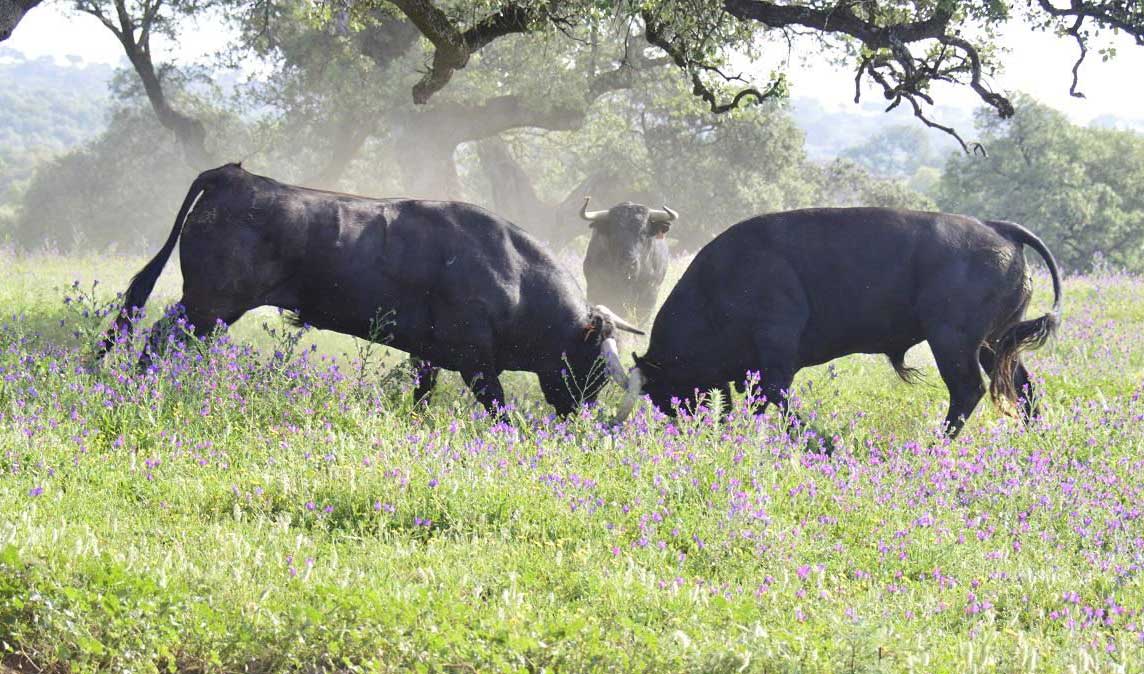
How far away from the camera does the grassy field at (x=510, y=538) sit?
4203 mm

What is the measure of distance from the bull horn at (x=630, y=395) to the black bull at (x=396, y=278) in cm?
24

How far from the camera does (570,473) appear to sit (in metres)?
6.32

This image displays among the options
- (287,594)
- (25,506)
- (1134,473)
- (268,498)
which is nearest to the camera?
(287,594)

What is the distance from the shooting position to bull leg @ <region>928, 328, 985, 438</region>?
909cm

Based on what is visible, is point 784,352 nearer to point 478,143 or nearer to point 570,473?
point 570,473

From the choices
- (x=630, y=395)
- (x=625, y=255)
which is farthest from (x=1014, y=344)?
(x=625, y=255)

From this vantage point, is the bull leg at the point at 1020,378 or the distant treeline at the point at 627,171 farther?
the distant treeline at the point at 627,171

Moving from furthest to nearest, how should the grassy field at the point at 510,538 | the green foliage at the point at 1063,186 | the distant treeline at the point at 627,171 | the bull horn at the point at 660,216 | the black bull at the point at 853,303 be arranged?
the green foliage at the point at 1063,186 → the distant treeline at the point at 627,171 → the bull horn at the point at 660,216 → the black bull at the point at 853,303 → the grassy field at the point at 510,538

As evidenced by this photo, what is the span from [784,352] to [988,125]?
42.2m

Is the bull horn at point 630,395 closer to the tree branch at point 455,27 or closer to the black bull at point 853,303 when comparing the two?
the black bull at point 853,303

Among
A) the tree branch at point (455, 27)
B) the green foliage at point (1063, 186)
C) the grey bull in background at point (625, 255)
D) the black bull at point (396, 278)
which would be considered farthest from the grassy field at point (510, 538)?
the green foliage at point (1063, 186)

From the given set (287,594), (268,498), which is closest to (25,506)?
(268,498)

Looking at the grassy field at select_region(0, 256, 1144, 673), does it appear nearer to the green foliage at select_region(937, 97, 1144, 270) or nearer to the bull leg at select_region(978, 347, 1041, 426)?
the bull leg at select_region(978, 347, 1041, 426)

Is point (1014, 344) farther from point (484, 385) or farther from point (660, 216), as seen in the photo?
point (660, 216)
